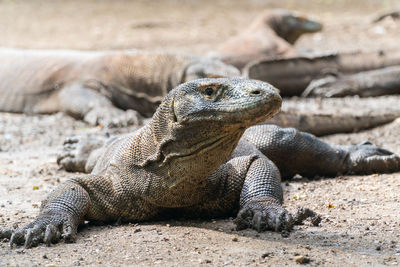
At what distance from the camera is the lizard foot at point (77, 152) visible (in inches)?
231

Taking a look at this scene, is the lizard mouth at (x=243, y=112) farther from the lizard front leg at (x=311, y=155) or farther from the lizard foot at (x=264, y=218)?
the lizard front leg at (x=311, y=155)

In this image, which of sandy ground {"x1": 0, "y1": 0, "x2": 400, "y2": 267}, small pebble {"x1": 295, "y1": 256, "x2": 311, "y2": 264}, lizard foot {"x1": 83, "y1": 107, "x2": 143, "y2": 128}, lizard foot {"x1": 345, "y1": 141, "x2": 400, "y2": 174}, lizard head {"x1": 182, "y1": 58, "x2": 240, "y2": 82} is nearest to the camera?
small pebble {"x1": 295, "y1": 256, "x2": 311, "y2": 264}

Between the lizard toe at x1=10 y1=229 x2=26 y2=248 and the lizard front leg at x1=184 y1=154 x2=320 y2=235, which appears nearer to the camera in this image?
the lizard toe at x1=10 y1=229 x2=26 y2=248

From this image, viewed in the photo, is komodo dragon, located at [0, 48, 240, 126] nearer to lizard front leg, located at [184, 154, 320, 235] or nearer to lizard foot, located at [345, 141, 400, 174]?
lizard foot, located at [345, 141, 400, 174]

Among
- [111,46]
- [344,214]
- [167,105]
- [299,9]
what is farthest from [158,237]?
[299,9]

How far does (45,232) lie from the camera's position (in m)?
3.62

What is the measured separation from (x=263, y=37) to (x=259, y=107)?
9.86 metres

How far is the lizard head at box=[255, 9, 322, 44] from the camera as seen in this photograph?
13.9 metres

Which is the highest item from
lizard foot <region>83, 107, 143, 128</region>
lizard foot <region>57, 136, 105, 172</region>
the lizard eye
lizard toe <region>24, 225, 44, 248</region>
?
the lizard eye

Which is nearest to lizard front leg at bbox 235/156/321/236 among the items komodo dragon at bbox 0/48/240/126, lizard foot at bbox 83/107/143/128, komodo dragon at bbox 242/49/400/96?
lizard foot at bbox 83/107/143/128

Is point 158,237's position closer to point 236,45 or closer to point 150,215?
point 150,215

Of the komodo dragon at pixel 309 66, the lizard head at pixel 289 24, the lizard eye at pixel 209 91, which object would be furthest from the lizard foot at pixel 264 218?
the lizard head at pixel 289 24

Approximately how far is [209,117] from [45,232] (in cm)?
105

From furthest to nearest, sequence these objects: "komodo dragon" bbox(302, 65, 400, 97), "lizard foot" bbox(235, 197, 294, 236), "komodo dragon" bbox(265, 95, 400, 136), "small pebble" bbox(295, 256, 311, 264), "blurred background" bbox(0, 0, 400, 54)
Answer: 1. "blurred background" bbox(0, 0, 400, 54)
2. "komodo dragon" bbox(302, 65, 400, 97)
3. "komodo dragon" bbox(265, 95, 400, 136)
4. "lizard foot" bbox(235, 197, 294, 236)
5. "small pebble" bbox(295, 256, 311, 264)
